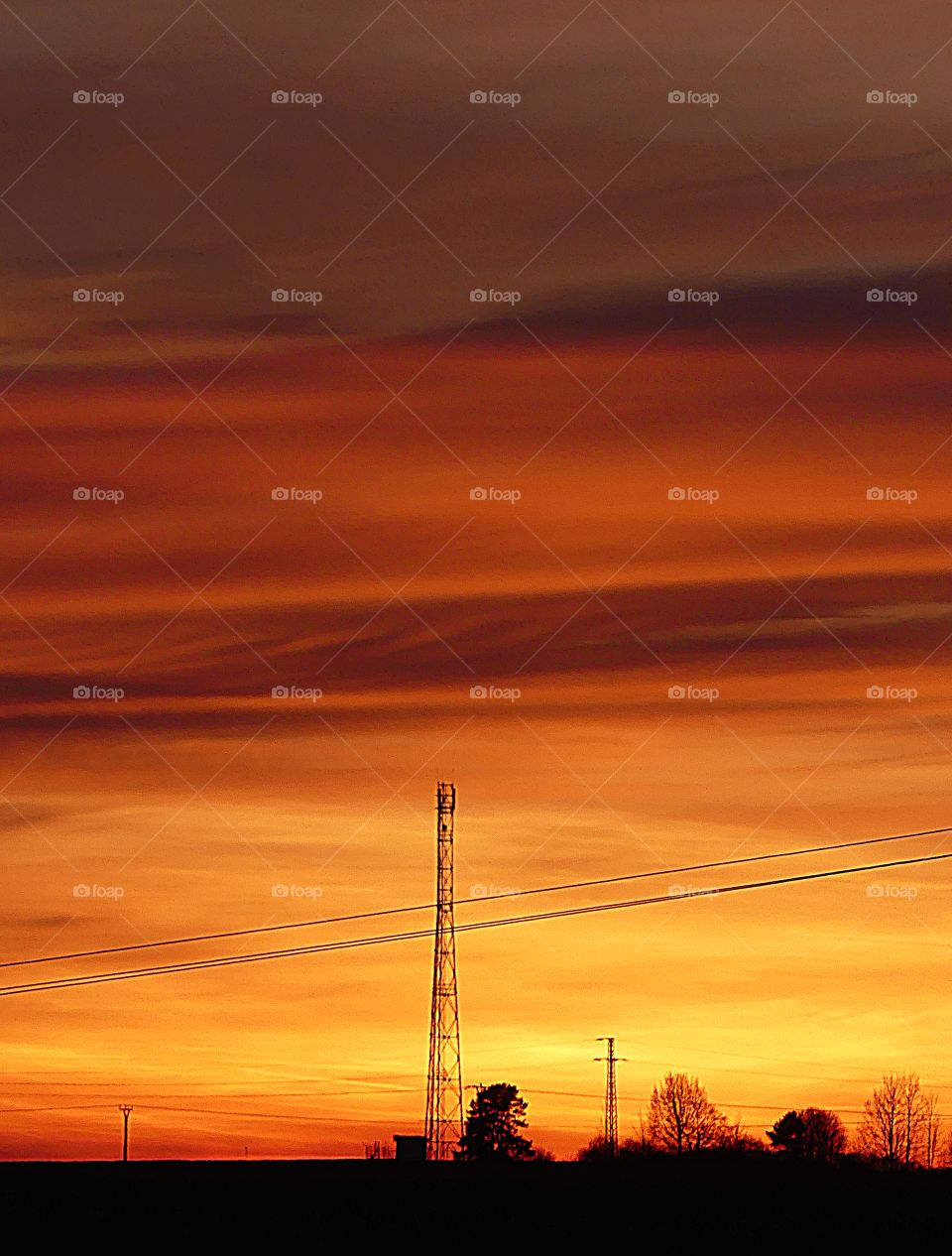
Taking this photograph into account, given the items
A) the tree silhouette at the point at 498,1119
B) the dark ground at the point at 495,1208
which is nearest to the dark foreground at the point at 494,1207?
the dark ground at the point at 495,1208

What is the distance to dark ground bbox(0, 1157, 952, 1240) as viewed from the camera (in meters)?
49.1

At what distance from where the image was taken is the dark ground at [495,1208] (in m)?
49.1

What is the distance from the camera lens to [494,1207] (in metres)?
51.8

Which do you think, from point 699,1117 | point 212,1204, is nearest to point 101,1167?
point 212,1204

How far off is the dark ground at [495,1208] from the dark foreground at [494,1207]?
4 cm

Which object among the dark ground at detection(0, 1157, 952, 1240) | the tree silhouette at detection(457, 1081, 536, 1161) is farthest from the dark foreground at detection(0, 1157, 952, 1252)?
the tree silhouette at detection(457, 1081, 536, 1161)

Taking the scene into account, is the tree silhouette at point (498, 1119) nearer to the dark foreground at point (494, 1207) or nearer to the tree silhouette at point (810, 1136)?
the tree silhouette at point (810, 1136)

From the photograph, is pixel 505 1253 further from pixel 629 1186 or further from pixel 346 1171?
pixel 346 1171

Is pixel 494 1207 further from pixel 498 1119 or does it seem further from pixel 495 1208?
pixel 498 1119

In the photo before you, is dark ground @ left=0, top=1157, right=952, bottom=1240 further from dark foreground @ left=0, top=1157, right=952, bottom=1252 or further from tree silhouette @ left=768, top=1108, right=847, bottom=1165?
tree silhouette @ left=768, top=1108, right=847, bottom=1165

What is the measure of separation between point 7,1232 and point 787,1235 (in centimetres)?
1642

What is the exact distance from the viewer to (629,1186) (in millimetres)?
54344

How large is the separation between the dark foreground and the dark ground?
4 cm

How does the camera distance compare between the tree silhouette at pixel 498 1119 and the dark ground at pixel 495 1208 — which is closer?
the dark ground at pixel 495 1208
